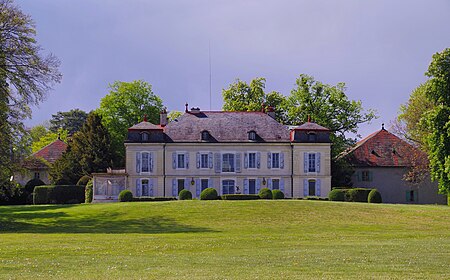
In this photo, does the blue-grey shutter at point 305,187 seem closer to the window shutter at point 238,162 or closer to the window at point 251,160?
the window at point 251,160

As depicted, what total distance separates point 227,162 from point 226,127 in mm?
3266

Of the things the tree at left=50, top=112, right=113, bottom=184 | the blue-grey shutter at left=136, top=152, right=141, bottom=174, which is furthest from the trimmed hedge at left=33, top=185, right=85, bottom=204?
the tree at left=50, top=112, right=113, bottom=184

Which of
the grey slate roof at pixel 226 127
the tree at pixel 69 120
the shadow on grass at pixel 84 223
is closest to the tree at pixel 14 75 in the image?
the shadow on grass at pixel 84 223

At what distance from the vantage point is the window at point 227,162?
64.0 m

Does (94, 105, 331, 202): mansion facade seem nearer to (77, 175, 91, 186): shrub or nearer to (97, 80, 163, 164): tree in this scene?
(77, 175, 91, 186): shrub

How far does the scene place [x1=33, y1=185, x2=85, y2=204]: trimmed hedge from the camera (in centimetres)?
6125

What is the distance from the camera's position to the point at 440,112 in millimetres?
49469

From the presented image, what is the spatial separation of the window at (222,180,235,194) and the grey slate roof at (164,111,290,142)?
3.46 m

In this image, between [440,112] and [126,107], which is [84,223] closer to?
[440,112]

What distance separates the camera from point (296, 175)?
63750 millimetres

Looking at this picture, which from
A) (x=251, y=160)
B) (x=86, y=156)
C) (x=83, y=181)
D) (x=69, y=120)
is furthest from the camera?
(x=69, y=120)

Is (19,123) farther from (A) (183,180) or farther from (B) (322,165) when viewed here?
(B) (322,165)

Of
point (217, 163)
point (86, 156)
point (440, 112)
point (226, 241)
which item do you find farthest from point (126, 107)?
point (226, 241)

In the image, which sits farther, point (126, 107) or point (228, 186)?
point (126, 107)
